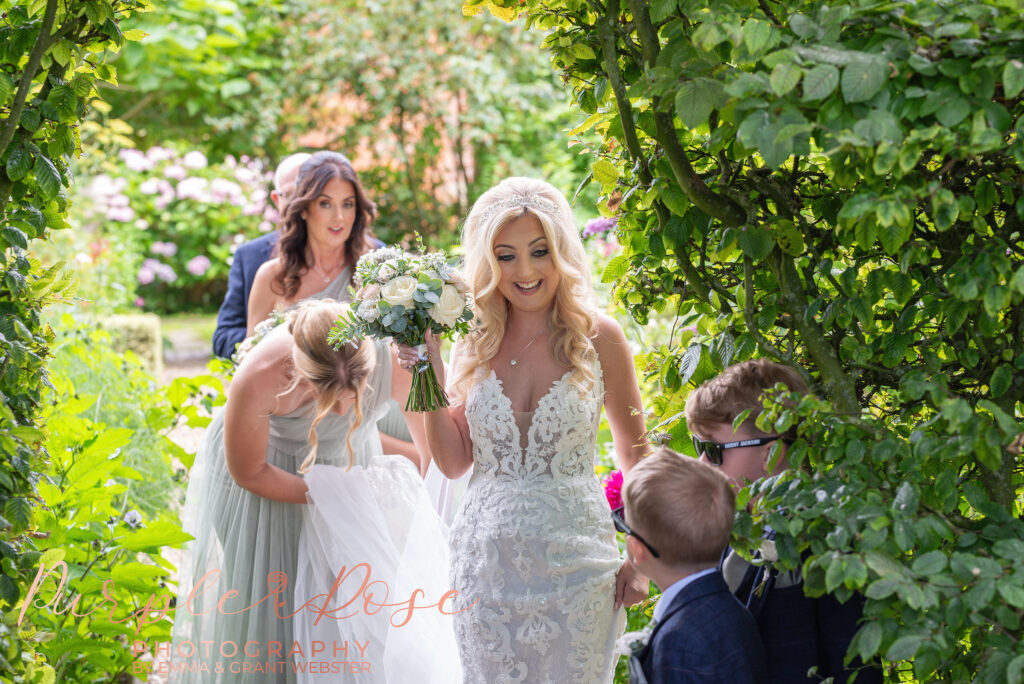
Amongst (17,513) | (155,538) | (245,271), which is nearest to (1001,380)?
(17,513)

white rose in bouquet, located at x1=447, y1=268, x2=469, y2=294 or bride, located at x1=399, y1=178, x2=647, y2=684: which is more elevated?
white rose in bouquet, located at x1=447, y1=268, x2=469, y2=294

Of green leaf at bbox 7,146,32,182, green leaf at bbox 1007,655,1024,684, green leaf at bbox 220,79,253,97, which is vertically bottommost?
green leaf at bbox 1007,655,1024,684

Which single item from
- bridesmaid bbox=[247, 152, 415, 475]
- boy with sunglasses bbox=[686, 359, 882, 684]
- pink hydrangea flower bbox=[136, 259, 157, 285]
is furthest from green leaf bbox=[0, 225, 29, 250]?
pink hydrangea flower bbox=[136, 259, 157, 285]

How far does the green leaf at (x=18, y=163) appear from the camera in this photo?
1913mm

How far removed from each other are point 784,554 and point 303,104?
9.30 m

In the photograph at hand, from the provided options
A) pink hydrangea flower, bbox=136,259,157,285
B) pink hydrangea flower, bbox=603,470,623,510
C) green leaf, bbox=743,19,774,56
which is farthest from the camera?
pink hydrangea flower, bbox=136,259,157,285

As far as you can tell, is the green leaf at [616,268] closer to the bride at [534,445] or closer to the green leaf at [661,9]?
the bride at [534,445]

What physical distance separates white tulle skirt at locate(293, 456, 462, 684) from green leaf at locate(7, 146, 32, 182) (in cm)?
146

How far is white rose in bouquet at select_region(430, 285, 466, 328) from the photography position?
2.36 metres

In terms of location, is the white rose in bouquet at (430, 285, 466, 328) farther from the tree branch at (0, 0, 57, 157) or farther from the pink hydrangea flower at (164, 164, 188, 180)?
the pink hydrangea flower at (164, 164, 188, 180)

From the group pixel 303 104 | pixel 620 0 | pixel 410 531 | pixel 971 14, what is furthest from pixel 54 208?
pixel 303 104

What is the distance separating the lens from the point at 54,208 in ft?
6.86

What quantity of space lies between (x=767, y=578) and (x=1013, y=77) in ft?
3.16

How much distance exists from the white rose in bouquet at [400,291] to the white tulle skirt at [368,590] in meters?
0.99
